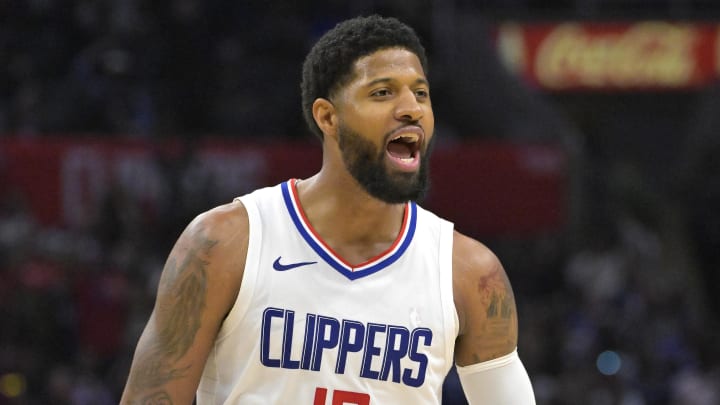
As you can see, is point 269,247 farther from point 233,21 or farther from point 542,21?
point 542,21

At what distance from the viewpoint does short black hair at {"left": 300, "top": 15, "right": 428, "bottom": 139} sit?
340 centimetres

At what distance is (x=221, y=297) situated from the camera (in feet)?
10.8

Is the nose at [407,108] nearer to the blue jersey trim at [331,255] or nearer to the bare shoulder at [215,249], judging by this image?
the blue jersey trim at [331,255]

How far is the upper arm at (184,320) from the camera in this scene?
10.7ft

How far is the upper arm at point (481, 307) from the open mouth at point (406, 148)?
14.0 inches

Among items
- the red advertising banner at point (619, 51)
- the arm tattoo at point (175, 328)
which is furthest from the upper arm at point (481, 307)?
the red advertising banner at point (619, 51)

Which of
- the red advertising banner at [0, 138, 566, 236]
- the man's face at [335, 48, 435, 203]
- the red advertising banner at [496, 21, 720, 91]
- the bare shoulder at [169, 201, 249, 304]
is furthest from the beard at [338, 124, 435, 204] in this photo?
the red advertising banner at [496, 21, 720, 91]

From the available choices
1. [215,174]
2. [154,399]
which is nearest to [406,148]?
[154,399]

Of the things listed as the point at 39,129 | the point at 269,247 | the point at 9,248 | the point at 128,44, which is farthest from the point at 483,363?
the point at 128,44

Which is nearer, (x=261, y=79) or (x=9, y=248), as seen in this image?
(x=9, y=248)

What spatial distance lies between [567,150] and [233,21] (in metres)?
3.33

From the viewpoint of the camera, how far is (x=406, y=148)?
11.2ft

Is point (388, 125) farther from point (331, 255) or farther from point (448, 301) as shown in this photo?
point (448, 301)

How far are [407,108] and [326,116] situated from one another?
0.27 metres
